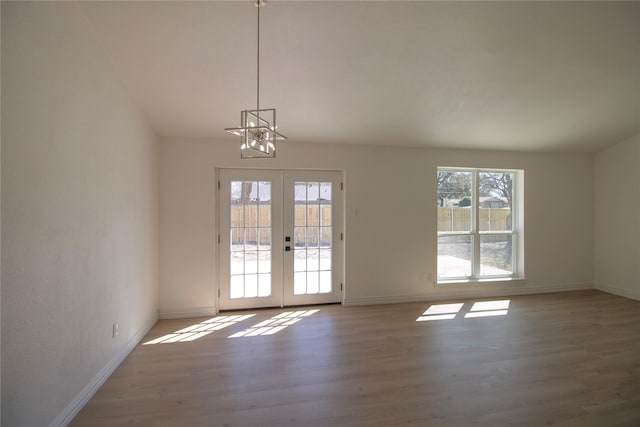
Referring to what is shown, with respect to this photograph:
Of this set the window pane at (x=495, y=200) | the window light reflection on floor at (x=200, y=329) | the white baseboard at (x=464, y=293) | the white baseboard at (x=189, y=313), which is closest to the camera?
the window light reflection on floor at (x=200, y=329)

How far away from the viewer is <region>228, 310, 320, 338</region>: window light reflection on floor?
325 cm

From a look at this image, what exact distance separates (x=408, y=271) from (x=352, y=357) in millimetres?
1993

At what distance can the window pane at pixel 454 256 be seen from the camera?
4602 mm

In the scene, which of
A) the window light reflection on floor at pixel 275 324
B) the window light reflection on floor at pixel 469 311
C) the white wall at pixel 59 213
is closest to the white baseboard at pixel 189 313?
the window light reflection on floor at pixel 275 324

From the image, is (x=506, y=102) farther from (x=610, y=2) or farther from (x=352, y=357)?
(x=352, y=357)

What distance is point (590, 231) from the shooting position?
4949 mm

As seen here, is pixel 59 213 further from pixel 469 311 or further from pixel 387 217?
pixel 469 311

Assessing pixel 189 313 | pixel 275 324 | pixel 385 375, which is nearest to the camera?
pixel 385 375

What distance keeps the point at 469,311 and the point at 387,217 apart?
1698 mm

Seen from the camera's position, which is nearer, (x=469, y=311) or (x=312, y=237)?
(x=469, y=311)

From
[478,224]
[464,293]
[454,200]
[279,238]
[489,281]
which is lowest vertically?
[464,293]

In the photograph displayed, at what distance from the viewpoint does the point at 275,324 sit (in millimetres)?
3514

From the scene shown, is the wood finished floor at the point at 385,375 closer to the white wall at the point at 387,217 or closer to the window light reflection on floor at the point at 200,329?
the window light reflection on floor at the point at 200,329

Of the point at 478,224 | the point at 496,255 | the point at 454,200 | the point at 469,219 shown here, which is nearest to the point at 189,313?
the point at 454,200
